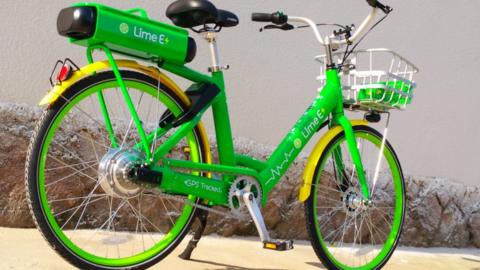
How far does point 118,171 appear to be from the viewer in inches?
78.1

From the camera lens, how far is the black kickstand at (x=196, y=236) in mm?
2445

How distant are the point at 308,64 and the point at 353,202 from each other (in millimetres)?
1225

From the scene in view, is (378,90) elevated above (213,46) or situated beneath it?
situated beneath

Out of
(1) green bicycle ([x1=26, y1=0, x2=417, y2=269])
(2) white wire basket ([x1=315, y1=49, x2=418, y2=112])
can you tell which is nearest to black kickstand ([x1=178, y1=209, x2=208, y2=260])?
(1) green bicycle ([x1=26, y1=0, x2=417, y2=269])

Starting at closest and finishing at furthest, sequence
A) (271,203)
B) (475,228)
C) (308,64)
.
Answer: (271,203), (308,64), (475,228)

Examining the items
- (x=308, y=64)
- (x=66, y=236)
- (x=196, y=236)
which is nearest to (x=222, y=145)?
(x=196, y=236)

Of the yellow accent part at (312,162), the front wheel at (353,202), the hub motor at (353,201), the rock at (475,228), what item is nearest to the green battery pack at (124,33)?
the yellow accent part at (312,162)

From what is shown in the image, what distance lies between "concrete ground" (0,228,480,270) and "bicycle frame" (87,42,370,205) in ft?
1.34

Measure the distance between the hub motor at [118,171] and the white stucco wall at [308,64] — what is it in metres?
1.14

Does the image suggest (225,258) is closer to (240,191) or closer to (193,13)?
(240,191)

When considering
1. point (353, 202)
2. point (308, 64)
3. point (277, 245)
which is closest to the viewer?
point (277, 245)

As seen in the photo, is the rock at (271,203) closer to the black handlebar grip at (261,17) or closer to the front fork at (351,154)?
the front fork at (351,154)

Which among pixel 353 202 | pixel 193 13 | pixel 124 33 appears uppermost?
pixel 193 13

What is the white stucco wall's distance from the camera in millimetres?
2951
